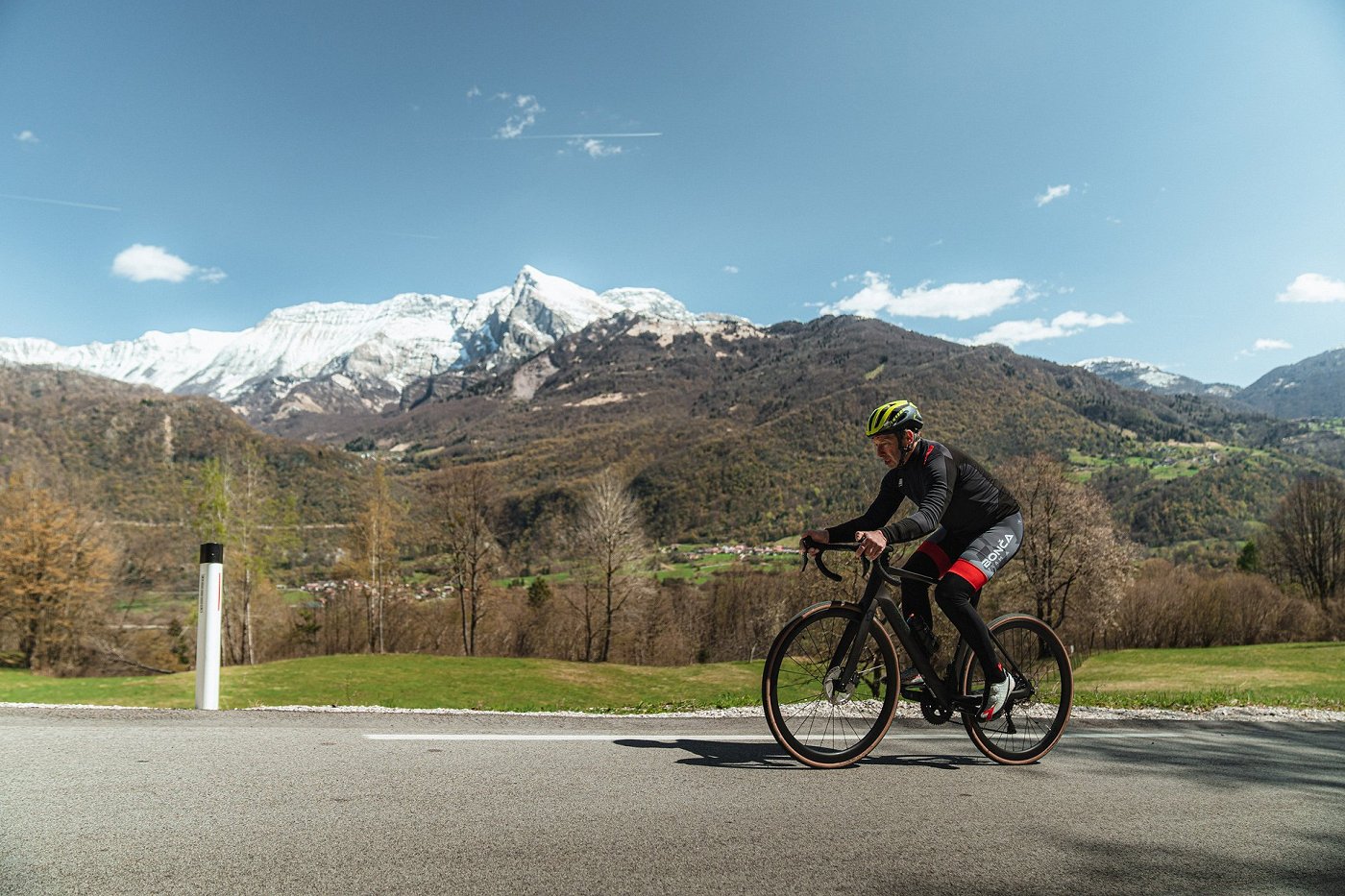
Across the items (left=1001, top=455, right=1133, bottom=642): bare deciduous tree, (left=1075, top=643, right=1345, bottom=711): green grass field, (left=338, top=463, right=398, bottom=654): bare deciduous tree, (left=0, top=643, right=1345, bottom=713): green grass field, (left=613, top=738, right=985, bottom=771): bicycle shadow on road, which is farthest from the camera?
(left=338, top=463, right=398, bottom=654): bare deciduous tree

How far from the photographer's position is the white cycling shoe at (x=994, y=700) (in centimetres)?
582

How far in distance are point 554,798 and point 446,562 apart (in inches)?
1964

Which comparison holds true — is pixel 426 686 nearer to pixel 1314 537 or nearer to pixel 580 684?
pixel 580 684

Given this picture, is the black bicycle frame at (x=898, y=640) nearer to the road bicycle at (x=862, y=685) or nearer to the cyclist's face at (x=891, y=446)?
the road bicycle at (x=862, y=685)

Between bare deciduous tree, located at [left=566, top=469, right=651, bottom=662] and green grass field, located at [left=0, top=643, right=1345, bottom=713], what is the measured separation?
1268 cm

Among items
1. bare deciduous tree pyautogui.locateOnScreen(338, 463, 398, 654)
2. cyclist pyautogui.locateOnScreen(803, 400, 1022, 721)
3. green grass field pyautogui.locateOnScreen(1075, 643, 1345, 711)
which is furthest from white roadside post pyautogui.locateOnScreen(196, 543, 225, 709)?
bare deciduous tree pyautogui.locateOnScreen(338, 463, 398, 654)

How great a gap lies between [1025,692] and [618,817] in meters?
3.81

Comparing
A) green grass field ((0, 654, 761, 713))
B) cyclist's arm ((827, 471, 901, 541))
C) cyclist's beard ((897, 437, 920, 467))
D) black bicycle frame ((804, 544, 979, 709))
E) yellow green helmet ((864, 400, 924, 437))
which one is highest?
yellow green helmet ((864, 400, 924, 437))

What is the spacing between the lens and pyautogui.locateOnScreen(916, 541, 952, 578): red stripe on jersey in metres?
6.09

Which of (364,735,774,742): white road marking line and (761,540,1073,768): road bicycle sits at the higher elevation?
(761,540,1073,768): road bicycle

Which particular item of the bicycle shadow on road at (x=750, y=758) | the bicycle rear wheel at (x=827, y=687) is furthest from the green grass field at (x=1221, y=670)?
the bicycle rear wheel at (x=827, y=687)

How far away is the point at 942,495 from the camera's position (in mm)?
5695

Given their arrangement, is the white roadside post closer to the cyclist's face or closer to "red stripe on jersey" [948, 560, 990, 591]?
the cyclist's face

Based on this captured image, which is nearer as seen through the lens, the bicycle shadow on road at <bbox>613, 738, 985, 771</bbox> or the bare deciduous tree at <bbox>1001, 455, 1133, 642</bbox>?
the bicycle shadow on road at <bbox>613, 738, 985, 771</bbox>
